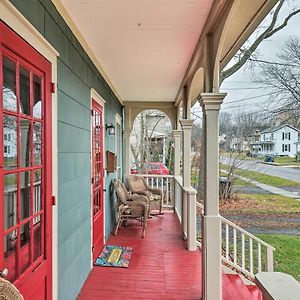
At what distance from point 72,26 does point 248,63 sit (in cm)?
499

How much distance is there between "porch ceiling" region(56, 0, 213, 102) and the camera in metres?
2.39

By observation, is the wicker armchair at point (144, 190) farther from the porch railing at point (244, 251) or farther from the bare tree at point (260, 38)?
the bare tree at point (260, 38)

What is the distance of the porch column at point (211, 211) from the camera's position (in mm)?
2855

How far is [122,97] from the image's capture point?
23.2ft

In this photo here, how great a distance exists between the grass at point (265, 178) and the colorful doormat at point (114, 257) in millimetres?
3564

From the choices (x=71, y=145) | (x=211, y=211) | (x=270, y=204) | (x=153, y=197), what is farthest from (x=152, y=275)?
(x=270, y=204)

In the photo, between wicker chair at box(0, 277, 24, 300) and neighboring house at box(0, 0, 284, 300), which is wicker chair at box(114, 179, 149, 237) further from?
wicker chair at box(0, 277, 24, 300)

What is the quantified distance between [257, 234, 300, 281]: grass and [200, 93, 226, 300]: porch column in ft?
9.97

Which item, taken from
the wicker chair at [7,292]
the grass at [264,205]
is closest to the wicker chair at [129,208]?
the grass at [264,205]

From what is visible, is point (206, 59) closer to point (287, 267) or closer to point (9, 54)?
point (9, 54)

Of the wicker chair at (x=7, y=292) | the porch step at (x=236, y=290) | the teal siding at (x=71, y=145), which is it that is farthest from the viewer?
the porch step at (x=236, y=290)

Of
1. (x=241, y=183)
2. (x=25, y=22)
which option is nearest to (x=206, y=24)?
(x=25, y=22)

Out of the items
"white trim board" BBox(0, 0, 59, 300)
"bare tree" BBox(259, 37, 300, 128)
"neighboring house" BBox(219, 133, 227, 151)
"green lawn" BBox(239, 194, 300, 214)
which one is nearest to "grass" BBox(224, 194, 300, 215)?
"green lawn" BBox(239, 194, 300, 214)

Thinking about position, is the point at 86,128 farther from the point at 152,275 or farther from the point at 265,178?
the point at 265,178
